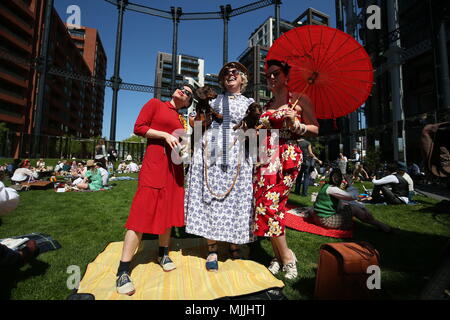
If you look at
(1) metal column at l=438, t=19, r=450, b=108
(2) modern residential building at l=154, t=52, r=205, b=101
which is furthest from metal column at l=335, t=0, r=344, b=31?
(2) modern residential building at l=154, t=52, r=205, b=101

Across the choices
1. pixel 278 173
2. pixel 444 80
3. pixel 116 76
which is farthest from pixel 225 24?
pixel 278 173

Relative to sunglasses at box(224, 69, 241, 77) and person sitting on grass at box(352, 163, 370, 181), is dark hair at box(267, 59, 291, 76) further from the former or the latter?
person sitting on grass at box(352, 163, 370, 181)

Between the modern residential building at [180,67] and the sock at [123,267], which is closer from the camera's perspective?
the sock at [123,267]

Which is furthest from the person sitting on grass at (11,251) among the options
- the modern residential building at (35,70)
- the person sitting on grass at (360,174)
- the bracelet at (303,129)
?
the modern residential building at (35,70)

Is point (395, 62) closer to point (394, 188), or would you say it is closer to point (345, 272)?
point (394, 188)

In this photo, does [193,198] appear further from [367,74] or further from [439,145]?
[367,74]

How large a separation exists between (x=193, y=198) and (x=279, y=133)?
1.26 metres

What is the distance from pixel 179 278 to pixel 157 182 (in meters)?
1.07

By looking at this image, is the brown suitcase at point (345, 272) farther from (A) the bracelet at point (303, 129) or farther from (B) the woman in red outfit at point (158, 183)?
(B) the woman in red outfit at point (158, 183)

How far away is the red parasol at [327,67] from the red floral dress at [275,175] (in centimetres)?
52

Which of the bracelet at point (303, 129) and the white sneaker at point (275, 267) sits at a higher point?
the bracelet at point (303, 129)

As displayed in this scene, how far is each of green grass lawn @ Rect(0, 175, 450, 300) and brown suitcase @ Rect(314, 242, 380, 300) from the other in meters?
0.35

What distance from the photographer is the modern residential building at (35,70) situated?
104 ft

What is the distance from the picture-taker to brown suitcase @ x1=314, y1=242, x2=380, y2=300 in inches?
69.4
